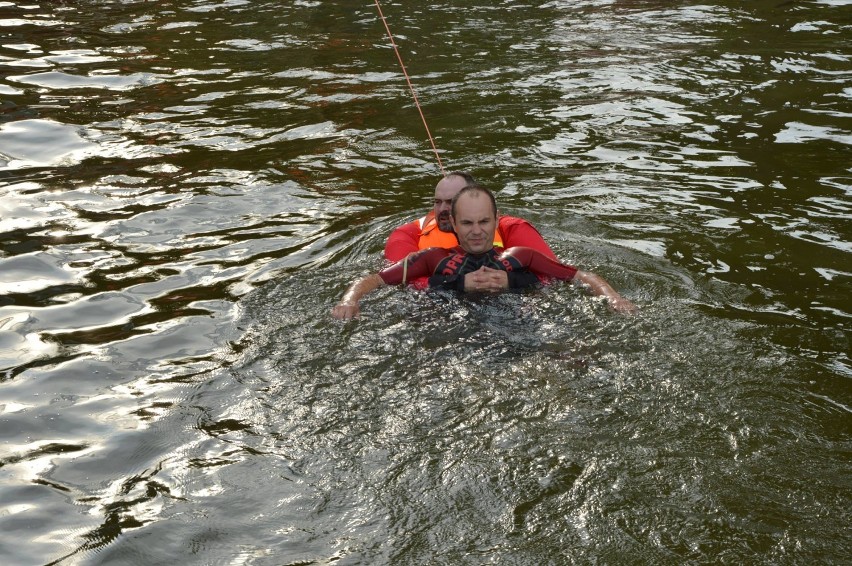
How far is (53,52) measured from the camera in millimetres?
15055

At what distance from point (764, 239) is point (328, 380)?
4101 mm

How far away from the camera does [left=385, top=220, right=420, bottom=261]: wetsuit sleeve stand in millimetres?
7826

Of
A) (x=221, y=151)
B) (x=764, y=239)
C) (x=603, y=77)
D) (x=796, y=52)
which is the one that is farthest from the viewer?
(x=796, y=52)

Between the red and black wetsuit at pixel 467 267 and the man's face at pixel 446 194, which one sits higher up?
the man's face at pixel 446 194

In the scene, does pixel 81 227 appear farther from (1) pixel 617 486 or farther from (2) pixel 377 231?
(1) pixel 617 486

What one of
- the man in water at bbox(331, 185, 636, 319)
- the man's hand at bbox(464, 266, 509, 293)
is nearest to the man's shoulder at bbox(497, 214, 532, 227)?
the man in water at bbox(331, 185, 636, 319)

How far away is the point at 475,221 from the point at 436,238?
0.94 metres

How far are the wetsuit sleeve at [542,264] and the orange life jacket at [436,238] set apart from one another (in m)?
0.59

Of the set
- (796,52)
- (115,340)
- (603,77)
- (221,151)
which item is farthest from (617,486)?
(796,52)

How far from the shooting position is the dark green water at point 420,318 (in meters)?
4.56

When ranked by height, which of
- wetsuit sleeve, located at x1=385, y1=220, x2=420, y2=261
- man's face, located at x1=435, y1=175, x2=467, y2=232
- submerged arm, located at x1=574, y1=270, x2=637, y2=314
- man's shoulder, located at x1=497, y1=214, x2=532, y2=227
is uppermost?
man's face, located at x1=435, y1=175, x2=467, y2=232

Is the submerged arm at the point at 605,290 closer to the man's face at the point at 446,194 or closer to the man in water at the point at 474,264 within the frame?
the man in water at the point at 474,264

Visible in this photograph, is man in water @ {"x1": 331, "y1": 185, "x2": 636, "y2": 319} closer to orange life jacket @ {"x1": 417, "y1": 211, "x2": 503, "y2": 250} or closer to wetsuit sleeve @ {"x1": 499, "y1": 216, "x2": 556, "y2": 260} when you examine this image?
wetsuit sleeve @ {"x1": 499, "y1": 216, "x2": 556, "y2": 260}

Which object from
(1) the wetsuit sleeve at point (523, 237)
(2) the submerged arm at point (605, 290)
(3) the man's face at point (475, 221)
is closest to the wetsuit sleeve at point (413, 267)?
(3) the man's face at point (475, 221)
